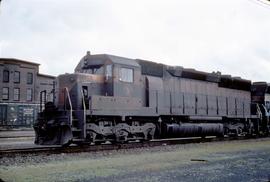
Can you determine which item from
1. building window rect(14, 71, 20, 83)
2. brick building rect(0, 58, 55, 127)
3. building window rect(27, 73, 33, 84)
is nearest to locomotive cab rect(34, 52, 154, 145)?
brick building rect(0, 58, 55, 127)

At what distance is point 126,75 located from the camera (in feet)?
50.4

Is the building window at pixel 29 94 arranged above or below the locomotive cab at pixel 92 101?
above

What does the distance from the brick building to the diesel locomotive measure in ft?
97.6

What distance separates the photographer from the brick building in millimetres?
46147

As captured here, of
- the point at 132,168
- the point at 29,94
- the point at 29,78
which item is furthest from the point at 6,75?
the point at 132,168

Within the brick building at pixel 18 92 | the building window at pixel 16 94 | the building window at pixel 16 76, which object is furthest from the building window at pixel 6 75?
the building window at pixel 16 94

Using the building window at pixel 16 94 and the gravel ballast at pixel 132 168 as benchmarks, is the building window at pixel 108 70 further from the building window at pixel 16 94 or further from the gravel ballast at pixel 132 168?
the building window at pixel 16 94

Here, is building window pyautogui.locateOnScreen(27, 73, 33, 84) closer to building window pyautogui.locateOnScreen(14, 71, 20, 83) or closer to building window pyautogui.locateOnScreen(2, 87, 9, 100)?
building window pyautogui.locateOnScreen(14, 71, 20, 83)

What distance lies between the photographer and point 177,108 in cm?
1795

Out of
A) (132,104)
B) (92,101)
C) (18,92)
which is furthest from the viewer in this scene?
(18,92)

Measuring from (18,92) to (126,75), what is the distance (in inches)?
1443

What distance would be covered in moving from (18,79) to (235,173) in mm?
45214

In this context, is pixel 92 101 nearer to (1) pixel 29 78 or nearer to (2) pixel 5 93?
(2) pixel 5 93

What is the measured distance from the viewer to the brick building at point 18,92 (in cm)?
4615
